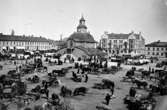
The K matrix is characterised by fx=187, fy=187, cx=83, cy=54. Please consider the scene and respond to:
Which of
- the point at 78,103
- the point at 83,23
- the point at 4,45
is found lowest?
the point at 78,103

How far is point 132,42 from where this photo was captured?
85938 mm

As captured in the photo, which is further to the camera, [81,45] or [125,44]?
[125,44]

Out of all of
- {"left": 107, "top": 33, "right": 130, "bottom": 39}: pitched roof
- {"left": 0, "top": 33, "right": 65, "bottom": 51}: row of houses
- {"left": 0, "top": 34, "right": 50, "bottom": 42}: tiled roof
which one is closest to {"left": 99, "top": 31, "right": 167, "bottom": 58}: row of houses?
{"left": 107, "top": 33, "right": 130, "bottom": 39}: pitched roof

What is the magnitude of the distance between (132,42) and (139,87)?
210 feet

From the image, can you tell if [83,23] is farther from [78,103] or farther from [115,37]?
[78,103]

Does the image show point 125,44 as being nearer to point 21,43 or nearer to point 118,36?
point 118,36

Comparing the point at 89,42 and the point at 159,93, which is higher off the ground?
the point at 89,42

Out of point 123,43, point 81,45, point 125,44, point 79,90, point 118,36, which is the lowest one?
point 79,90

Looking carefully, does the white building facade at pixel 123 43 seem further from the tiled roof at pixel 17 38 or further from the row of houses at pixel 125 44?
the tiled roof at pixel 17 38

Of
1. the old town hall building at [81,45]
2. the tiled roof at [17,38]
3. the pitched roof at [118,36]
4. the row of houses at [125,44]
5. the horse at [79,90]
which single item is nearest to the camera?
the horse at [79,90]

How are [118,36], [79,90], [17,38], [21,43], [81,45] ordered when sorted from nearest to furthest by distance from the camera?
[79,90], [81,45], [17,38], [21,43], [118,36]

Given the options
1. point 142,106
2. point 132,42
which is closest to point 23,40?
point 132,42

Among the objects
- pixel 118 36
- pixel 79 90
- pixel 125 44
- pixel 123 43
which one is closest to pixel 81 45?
pixel 125 44

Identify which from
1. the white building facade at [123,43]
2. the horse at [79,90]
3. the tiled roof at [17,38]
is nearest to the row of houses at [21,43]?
the tiled roof at [17,38]
